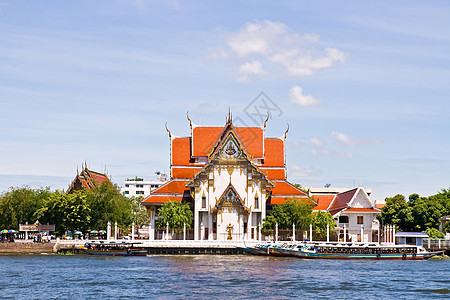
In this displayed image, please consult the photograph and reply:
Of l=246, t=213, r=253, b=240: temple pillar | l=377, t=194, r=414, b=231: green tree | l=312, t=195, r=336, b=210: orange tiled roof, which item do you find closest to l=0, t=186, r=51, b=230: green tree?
l=246, t=213, r=253, b=240: temple pillar

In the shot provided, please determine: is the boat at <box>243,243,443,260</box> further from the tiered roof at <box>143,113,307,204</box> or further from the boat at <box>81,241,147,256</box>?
the tiered roof at <box>143,113,307,204</box>

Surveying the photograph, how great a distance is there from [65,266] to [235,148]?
32.0 m

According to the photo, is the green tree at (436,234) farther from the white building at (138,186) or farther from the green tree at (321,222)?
the white building at (138,186)

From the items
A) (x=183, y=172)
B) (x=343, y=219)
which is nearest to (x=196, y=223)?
(x=183, y=172)

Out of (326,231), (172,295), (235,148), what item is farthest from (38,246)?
(172,295)

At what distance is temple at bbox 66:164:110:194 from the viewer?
3799 inches

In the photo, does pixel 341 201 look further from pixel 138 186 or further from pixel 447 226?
pixel 138 186

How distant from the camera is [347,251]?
73375mm

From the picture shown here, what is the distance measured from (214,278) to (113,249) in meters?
25.1

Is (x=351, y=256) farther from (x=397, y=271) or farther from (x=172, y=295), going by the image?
(x=172, y=295)

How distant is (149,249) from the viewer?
3000 inches

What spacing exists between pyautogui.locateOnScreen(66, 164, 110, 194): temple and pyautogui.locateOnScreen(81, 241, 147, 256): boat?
797 inches

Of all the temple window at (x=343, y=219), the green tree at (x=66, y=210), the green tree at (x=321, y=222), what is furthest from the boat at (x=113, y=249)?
the temple window at (x=343, y=219)

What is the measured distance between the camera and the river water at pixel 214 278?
145 feet
